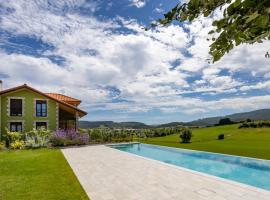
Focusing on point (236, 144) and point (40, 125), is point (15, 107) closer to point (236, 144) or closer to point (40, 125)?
point (40, 125)

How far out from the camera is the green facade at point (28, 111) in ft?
77.9

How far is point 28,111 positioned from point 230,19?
86.0 ft

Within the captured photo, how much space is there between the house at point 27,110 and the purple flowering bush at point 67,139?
474 cm

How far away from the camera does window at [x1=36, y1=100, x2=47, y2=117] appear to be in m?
25.8

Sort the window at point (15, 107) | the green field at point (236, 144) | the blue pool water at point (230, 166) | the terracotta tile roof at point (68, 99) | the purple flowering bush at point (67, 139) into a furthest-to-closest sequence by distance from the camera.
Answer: the terracotta tile roof at point (68, 99) < the window at point (15, 107) < the purple flowering bush at point (67, 139) < the green field at point (236, 144) < the blue pool water at point (230, 166)

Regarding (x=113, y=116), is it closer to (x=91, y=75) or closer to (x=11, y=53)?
(x=91, y=75)

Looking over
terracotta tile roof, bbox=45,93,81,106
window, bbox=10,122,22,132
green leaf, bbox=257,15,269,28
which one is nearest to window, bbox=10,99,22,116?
window, bbox=10,122,22,132

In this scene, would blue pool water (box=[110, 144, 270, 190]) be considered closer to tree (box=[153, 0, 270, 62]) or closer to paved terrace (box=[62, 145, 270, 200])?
paved terrace (box=[62, 145, 270, 200])

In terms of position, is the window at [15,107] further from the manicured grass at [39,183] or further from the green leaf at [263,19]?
the green leaf at [263,19]

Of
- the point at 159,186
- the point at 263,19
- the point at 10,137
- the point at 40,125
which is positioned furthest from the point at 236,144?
the point at 263,19

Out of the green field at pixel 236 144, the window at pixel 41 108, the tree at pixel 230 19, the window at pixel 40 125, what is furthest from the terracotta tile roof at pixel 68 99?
the tree at pixel 230 19

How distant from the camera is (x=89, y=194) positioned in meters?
6.54

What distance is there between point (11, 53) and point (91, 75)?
7.15 meters

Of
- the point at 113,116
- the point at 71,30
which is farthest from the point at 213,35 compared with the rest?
the point at 113,116
